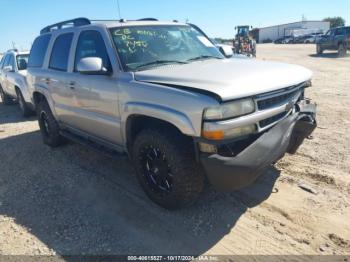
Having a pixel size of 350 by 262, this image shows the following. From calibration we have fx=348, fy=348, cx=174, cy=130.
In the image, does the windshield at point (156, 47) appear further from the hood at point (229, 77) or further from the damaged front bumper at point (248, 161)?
the damaged front bumper at point (248, 161)

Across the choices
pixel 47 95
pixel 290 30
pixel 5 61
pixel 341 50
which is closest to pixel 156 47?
pixel 47 95

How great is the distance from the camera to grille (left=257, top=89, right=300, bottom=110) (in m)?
3.25

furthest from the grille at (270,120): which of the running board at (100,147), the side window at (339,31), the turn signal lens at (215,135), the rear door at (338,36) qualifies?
the side window at (339,31)

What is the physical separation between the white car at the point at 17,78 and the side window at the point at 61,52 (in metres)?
3.31

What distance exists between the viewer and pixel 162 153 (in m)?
3.50

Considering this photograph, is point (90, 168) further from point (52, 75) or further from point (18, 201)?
point (52, 75)

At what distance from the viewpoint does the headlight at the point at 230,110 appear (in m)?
2.98

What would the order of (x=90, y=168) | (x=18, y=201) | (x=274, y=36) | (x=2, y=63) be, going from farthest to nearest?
(x=274, y=36), (x=2, y=63), (x=90, y=168), (x=18, y=201)

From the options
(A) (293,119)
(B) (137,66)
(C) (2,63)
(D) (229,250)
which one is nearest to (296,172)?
(A) (293,119)

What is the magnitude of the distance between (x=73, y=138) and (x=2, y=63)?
7653 mm

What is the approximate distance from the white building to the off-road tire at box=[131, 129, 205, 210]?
197 ft

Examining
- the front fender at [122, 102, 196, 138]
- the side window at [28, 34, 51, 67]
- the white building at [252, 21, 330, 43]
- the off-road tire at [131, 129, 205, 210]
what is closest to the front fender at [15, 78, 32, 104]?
the side window at [28, 34, 51, 67]

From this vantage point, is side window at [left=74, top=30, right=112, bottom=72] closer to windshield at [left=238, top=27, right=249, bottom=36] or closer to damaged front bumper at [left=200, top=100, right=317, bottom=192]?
damaged front bumper at [left=200, top=100, right=317, bottom=192]

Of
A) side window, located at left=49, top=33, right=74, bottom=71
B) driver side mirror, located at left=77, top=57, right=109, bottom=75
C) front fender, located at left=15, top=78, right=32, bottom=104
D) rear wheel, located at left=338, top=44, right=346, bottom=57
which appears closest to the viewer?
driver side mirror, located at left=77, top=57, right=109, bottom=75
